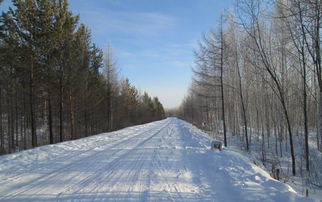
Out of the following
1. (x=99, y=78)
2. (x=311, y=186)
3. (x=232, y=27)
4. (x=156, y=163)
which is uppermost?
(x=232, y=27)

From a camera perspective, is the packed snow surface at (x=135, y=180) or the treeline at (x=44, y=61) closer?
the packed snow surface at (x=135, y=180)

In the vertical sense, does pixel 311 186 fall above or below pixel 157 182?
below

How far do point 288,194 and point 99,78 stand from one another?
77.8 ft

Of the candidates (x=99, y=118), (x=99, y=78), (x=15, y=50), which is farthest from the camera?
(x=99, y=118)

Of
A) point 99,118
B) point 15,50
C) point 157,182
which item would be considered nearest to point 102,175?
point 157,182

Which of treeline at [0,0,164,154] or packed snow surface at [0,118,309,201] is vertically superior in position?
treeline at [0,0,164,154]

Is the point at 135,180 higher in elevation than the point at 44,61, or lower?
lower

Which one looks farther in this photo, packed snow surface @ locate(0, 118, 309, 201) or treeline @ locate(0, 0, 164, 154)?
treeline @ locate(0, 0, 164, 154)

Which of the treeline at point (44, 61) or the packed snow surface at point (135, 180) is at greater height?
the treeline at point (44, 61)

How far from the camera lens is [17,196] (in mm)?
4066

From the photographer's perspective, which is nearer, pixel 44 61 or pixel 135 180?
pixel 135 180

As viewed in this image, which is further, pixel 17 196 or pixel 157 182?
pixel 157 182

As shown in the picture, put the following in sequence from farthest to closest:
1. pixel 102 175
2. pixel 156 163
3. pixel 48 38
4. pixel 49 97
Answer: pixel 49 97
pixel 48 38
pixel 156 163
pixel 102 175

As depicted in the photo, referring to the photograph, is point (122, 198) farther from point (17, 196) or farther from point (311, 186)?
point (311, 186)
